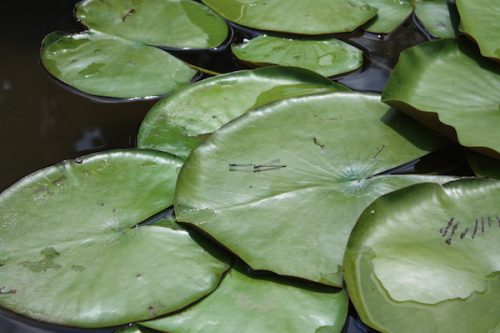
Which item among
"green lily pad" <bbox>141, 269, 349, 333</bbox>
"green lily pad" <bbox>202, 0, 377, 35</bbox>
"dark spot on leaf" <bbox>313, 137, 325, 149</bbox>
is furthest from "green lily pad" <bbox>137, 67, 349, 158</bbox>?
"green lily pad" <bbox>141, 269, 349, 333</bbox>

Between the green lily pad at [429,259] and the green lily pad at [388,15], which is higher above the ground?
the green lily pad at [388,15]

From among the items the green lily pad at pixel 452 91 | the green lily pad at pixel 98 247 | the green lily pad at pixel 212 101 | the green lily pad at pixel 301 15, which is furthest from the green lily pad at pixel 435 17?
the green lily pad at pixel 98 247

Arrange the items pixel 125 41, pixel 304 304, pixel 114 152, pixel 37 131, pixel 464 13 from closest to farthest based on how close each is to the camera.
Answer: pixel 304 304 < pixel 114 152 < pixel 37 131 < pixel 464 13 < pixel 125 41

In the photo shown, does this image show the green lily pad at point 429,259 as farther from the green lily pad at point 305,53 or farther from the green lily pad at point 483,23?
the green lily pad at point 305,53

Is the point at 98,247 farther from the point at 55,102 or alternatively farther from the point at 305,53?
the point at 305,53

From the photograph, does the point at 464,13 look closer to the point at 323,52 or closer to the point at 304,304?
the point at 323,52

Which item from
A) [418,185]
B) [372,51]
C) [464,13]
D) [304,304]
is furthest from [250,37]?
[304,304]

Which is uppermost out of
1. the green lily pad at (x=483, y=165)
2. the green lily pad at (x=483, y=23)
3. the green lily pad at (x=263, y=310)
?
the green lily pad at (x=483, y=23)
